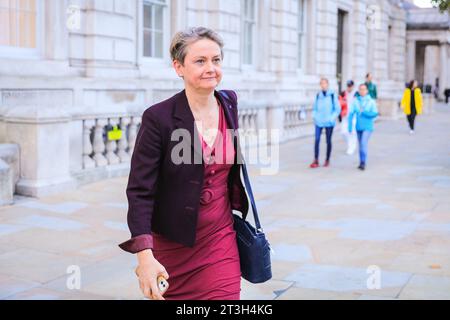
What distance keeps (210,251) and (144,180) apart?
484 millimetres

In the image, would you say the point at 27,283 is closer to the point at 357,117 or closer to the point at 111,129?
the point at 111,129

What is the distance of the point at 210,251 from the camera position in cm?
342

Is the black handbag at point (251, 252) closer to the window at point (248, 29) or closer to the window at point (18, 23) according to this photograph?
the window at point (18, 23)

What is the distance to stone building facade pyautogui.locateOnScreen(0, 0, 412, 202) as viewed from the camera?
976cm

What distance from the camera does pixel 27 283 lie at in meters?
5.84

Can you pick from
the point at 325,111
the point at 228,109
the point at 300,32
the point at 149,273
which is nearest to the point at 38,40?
the point at 325,111

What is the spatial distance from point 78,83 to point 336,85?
48.5 feet

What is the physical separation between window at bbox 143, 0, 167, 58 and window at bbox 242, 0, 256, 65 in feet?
14.1

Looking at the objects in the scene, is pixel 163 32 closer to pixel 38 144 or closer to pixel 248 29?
pixel 248 29

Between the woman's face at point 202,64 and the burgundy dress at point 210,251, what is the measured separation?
0.92 ft

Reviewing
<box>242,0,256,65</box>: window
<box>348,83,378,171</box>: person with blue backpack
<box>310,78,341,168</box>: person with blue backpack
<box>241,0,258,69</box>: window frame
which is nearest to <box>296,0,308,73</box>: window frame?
<box>241,0,258,69</box>: window frame

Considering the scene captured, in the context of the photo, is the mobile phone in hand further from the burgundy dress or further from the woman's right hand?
the burgundy dress
